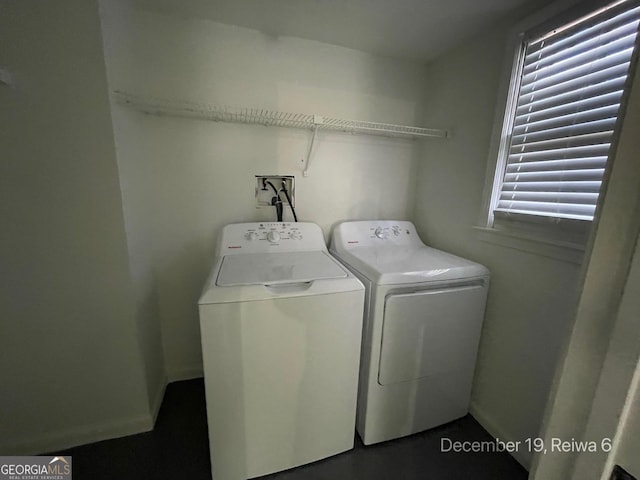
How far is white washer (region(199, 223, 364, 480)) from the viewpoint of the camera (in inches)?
39.7

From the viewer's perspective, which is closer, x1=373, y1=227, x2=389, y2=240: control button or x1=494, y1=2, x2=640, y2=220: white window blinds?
x1=494, y1=2, x2=640, y2=220: white window blinds

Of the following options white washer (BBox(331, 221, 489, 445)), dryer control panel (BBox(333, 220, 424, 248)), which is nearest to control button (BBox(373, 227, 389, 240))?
dryer control panel (BBox(333, 220, 424, 248))

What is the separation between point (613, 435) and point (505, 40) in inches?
68.6

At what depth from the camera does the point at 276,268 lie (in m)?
1.25

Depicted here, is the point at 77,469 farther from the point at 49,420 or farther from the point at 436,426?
the point at 436,426

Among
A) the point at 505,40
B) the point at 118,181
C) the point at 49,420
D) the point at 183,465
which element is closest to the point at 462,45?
the point at 505,40

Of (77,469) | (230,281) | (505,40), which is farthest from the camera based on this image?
(505,40)

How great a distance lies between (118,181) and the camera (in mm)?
1138

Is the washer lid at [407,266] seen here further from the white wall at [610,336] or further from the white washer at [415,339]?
the white wall at [610,336]

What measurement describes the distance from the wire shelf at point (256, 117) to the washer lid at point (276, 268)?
2.54 ft

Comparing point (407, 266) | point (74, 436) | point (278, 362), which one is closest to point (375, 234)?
point (407, 266)

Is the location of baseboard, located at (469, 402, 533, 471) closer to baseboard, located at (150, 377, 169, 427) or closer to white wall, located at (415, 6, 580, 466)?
white wall, located at (415, 6, 580, 466)

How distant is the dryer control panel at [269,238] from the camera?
4.96 ft

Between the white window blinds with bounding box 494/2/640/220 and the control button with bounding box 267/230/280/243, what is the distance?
1273 millimetres
